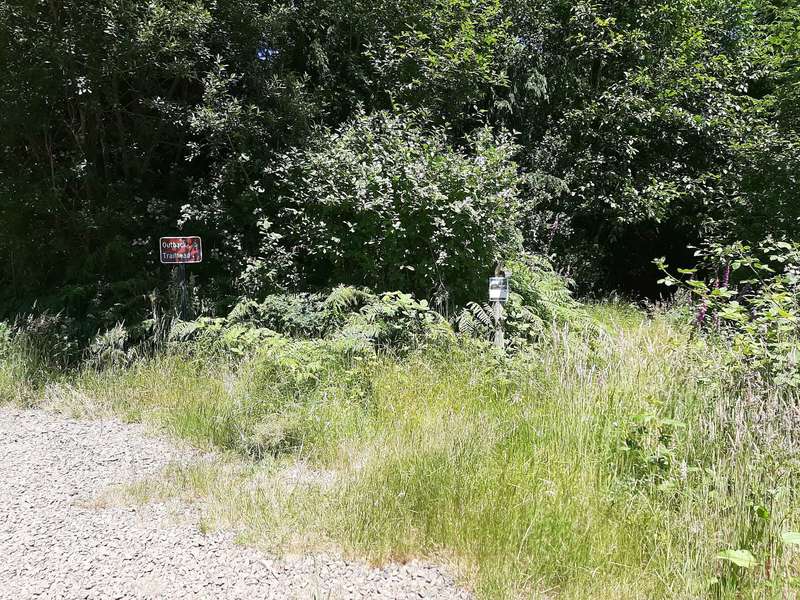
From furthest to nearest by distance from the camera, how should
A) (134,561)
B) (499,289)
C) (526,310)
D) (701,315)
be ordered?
1. (526,310)
2. (499,289)
3. (701,315)
4. (134,561)

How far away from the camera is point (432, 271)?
702 centimetres

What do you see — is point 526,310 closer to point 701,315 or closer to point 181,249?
point 701,315

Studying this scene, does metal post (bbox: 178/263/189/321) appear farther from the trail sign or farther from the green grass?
the trail sign

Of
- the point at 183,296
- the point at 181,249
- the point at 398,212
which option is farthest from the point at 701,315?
the point at 183,296

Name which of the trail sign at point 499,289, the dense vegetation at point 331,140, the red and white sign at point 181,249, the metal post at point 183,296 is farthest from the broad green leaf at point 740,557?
the metal post at point 183,296

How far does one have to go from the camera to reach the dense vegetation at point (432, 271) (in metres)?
2.99

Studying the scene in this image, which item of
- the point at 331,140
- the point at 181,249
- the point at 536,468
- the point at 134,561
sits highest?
the point at 331,140

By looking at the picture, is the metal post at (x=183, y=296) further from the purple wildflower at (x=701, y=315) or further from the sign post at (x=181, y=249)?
the purple wildflower at (x=701, y=315)

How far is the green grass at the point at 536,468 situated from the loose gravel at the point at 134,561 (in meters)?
0.15

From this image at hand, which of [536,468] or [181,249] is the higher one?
[181,249]

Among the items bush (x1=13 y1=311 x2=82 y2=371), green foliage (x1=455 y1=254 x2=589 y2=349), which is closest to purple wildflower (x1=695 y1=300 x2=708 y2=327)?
green foliage (x1=455 y1=254 x2=589 y2=349)

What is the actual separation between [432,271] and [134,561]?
4813 millimetres

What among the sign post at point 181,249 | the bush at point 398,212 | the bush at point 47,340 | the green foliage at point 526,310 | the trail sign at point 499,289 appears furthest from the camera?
the bush at point 398,212

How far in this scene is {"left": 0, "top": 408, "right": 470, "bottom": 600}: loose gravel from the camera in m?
2.66
